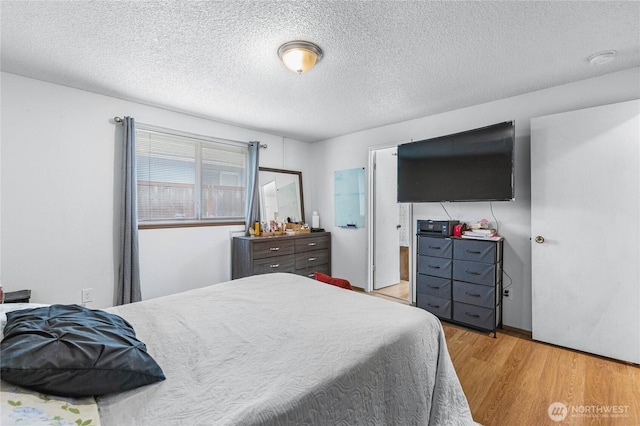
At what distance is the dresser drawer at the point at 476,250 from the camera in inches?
109

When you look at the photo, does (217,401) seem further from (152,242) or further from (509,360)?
(152,242)

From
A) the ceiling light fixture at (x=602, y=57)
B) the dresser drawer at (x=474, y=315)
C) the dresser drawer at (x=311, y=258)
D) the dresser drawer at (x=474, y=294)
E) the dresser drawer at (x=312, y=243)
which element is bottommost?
the dresser drawer at (x=474, y=315)

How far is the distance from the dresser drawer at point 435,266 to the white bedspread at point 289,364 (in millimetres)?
A: 1652

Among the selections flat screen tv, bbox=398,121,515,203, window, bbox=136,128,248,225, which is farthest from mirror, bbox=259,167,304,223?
flat screen tv, bbox=398,121,515,203

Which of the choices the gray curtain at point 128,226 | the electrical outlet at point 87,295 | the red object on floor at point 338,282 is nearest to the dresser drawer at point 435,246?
the red object on floor at point 338,282

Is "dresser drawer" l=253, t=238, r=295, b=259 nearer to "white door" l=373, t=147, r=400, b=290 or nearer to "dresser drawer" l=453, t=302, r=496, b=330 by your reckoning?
→ "white door" l=373, t=147, r=400, b=290

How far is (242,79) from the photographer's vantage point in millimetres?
2561

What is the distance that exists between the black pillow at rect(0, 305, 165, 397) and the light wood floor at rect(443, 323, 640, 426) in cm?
188

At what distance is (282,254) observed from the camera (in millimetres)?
3959

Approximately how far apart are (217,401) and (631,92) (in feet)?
12.1

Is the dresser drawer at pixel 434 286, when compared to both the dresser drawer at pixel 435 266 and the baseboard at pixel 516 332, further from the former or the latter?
the baseboard at pixel 516 332

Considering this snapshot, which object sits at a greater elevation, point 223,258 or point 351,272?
point 223,258

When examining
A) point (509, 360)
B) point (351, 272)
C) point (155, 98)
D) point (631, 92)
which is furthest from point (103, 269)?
point (631, 92)

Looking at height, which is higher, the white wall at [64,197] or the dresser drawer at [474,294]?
the white wall at [64,197]
